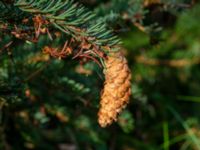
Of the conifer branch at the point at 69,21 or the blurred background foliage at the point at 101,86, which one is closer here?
the conifer branch at the point at 69,21

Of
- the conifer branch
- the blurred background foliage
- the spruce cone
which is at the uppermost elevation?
the conifer branch

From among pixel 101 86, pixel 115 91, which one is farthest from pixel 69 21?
pixel 101 86

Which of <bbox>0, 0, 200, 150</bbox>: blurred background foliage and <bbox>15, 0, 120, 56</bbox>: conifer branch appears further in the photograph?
<bbox>0, 0, 200, 150</bbox>: blurred background foliage

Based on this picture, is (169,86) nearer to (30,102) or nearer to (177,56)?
(177,56)

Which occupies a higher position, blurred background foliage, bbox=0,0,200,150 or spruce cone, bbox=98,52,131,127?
spruce cone, bbox=98,52,131,127

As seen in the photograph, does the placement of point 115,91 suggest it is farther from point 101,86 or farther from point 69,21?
point 101,86

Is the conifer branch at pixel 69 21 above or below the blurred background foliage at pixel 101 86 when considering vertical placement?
above
